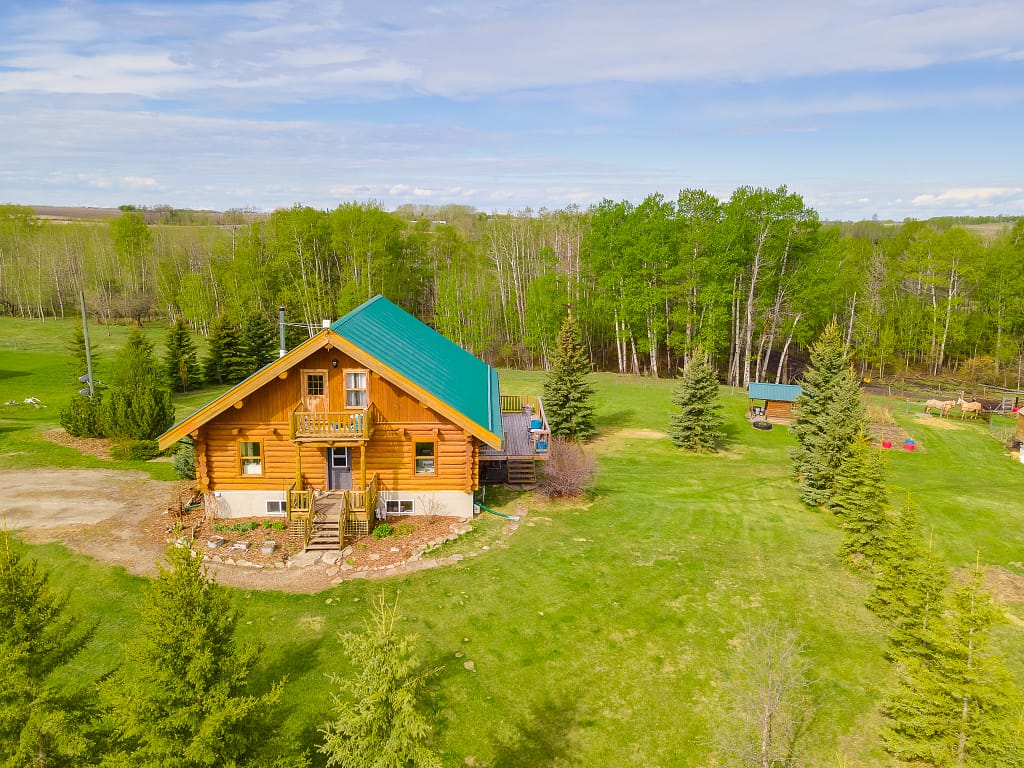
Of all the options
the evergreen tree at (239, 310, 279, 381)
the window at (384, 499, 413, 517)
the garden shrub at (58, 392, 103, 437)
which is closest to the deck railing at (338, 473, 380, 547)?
the window at (384, 499, 413, 517)

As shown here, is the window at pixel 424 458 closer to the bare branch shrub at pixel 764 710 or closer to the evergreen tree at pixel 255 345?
the bare branch shrub at pixel 764 710

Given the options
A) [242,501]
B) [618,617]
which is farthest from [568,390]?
[618,617]

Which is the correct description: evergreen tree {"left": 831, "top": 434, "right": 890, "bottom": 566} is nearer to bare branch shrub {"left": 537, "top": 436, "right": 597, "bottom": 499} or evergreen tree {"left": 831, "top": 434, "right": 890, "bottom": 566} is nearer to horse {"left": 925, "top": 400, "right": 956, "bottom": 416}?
bare branch shrub {"left": 537, "top": 436, "right": 597, "bottom": 499}

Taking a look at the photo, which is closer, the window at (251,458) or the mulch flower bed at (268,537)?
the mulch flower bed at (268,537)

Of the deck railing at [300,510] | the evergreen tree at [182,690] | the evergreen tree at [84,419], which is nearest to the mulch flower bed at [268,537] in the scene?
the deck railing at [300,510]

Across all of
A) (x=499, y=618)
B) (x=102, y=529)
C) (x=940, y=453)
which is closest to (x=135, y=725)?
(x=499, y=618)

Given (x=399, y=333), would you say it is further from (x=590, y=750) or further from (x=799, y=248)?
(x=799, y=248)

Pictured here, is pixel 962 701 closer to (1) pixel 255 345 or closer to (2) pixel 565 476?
(2) pixel 565 476

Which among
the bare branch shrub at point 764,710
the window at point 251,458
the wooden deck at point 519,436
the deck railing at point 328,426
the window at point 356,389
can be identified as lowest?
the bare branch shrub at point 764,710
